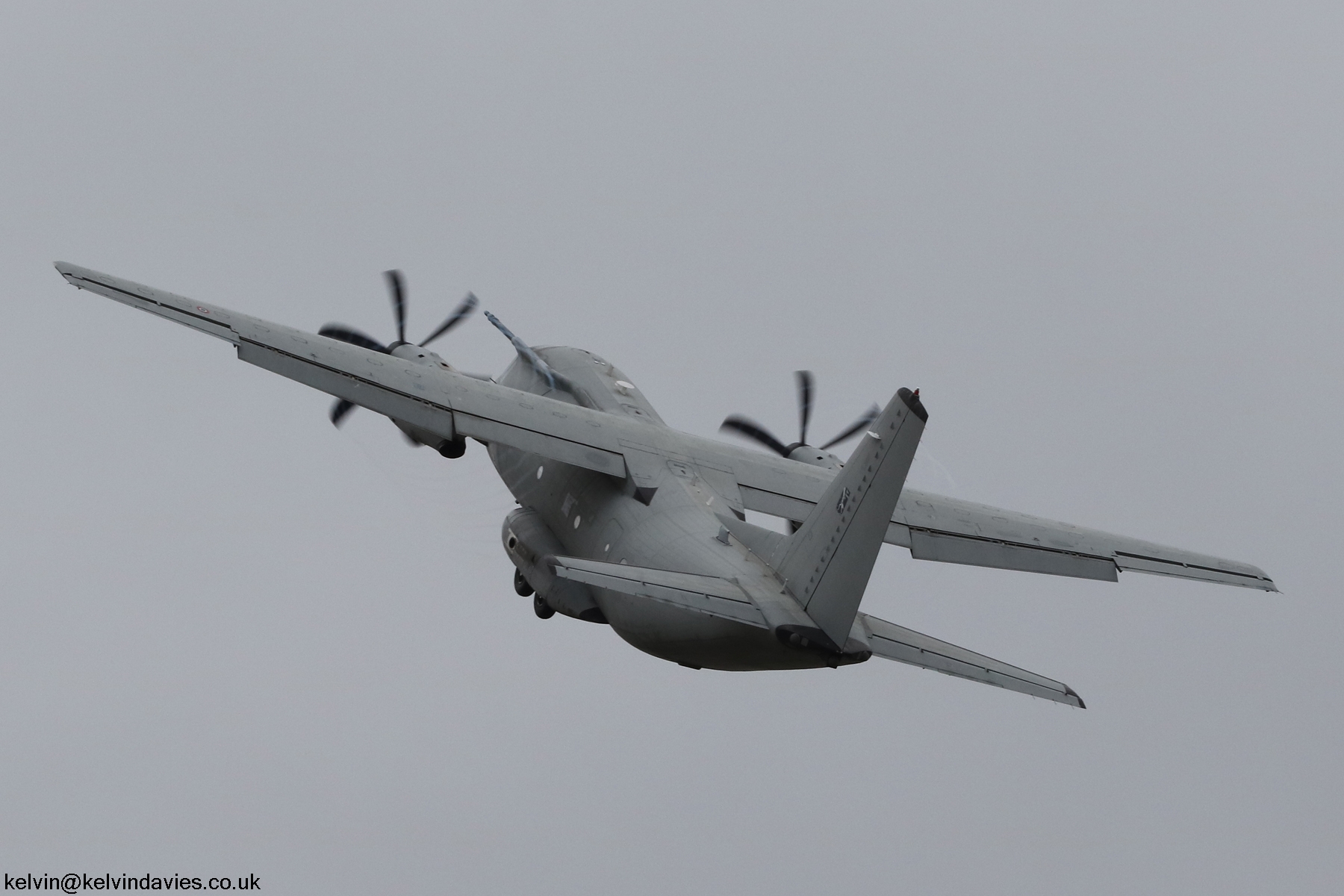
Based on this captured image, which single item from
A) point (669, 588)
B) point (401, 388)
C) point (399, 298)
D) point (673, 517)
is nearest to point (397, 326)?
point (399, 298)

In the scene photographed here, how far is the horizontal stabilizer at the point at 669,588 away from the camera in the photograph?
93.9 ft

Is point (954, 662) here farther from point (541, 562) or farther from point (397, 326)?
point (397, 326)

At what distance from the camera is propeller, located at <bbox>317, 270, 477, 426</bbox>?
38.1m

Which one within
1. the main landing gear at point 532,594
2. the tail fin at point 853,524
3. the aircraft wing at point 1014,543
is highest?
the aircraft wing at point 1014,543

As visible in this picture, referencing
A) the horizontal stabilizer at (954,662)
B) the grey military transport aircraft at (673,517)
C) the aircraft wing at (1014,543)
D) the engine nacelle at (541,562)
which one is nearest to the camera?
the horizontal stabilizer at (954,662)

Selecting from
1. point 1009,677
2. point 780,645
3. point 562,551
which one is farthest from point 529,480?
point 1009,677

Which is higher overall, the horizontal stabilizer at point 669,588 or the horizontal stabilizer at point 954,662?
the horizontal stabilizer at point 954,662

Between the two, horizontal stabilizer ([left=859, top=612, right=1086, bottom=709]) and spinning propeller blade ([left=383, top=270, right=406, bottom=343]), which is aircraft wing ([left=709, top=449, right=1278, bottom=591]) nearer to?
horizontal stabilizer ([left=859, top=612, right=1086, bottom=709])

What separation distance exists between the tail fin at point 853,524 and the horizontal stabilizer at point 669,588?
0.99 m

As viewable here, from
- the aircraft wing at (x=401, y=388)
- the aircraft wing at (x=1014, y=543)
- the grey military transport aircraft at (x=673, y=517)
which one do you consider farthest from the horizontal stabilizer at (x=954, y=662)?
the aircraft wing at (x=401, y=388)

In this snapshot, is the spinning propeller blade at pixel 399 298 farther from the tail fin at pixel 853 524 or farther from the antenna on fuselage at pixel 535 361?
the tail fin at pixel 853 524

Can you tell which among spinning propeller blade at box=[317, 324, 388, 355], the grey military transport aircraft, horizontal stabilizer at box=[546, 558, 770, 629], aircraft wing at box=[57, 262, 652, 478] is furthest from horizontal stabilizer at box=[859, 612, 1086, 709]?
spinning propeller blade at box=[317, 324, 388, 355]

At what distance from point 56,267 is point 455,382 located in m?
8.98

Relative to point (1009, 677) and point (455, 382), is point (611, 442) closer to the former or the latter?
point (455, 382)
